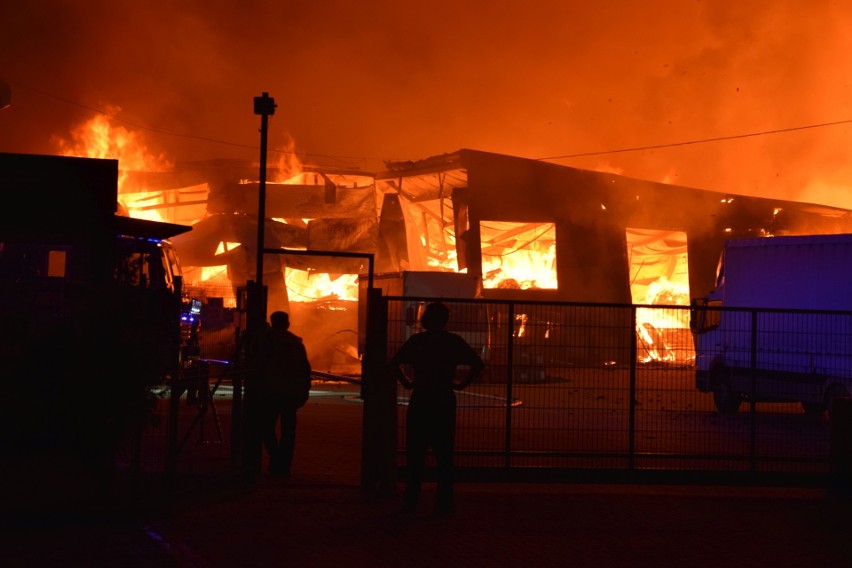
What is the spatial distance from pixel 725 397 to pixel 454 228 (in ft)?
64.4

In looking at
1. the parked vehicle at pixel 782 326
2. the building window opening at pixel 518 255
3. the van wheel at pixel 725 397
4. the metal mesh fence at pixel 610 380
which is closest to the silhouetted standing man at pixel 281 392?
the metal mesh fence at pixel 610 380

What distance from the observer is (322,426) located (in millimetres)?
15188

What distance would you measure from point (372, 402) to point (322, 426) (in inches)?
239

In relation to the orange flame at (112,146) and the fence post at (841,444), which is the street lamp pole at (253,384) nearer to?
the fence post at (841,444)

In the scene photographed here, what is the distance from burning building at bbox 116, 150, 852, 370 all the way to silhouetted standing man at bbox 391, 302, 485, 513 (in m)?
23.5

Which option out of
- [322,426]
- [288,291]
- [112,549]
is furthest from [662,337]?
[288,291]

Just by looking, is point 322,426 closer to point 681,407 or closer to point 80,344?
point 681,407

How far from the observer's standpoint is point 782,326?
12953mm

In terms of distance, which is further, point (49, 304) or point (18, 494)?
point (49, 304)

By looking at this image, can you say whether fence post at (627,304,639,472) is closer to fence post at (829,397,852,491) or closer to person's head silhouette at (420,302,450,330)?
fence post at (829,397,852,491)

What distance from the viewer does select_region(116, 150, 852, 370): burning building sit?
3456 centimetres

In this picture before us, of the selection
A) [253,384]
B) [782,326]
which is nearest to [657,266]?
[782,326]

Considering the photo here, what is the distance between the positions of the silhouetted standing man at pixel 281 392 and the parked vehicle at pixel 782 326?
5.09 metres

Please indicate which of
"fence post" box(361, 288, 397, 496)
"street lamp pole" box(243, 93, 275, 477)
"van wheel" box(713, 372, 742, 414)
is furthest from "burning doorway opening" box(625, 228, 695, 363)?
"fence post" box(361, 288, 397, 496)
